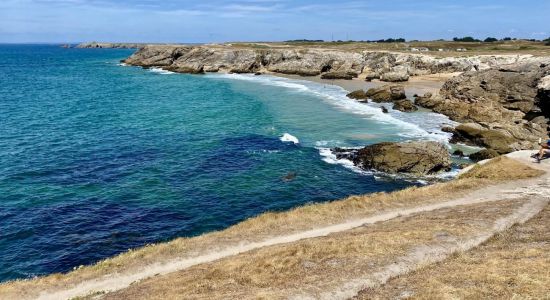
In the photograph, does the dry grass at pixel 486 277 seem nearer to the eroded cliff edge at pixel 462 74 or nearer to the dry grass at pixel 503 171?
the dry grass at pixel 503 171

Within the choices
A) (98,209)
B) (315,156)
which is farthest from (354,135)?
(98,209)

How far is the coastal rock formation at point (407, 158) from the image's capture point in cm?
4578

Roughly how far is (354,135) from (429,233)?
38.6 metres

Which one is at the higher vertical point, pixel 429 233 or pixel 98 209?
pixel 429 233

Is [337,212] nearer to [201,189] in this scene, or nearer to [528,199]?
[528,199]

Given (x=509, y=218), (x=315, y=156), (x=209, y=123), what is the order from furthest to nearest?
(x=209, y=123)
(x=315, y=156)
(x=509, y=218)

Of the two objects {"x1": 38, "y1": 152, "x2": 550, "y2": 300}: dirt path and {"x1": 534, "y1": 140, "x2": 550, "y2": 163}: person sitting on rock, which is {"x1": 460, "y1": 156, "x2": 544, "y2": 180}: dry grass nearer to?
{"x1": 38, "y1": 152, "x2": 550, "y2": 300}: dirt path

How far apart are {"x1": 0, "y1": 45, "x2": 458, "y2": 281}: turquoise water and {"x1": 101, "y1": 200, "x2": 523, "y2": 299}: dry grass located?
11.4 m

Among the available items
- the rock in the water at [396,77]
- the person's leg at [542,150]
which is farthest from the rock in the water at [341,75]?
the person's leg at [542,150]

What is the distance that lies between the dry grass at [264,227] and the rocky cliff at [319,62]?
8367 cm

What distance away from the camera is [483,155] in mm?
49812

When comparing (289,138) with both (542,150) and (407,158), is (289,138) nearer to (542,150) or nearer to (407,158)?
(407,158)

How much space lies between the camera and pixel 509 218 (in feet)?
85.9

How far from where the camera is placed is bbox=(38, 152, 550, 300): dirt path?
21469 millimetres
